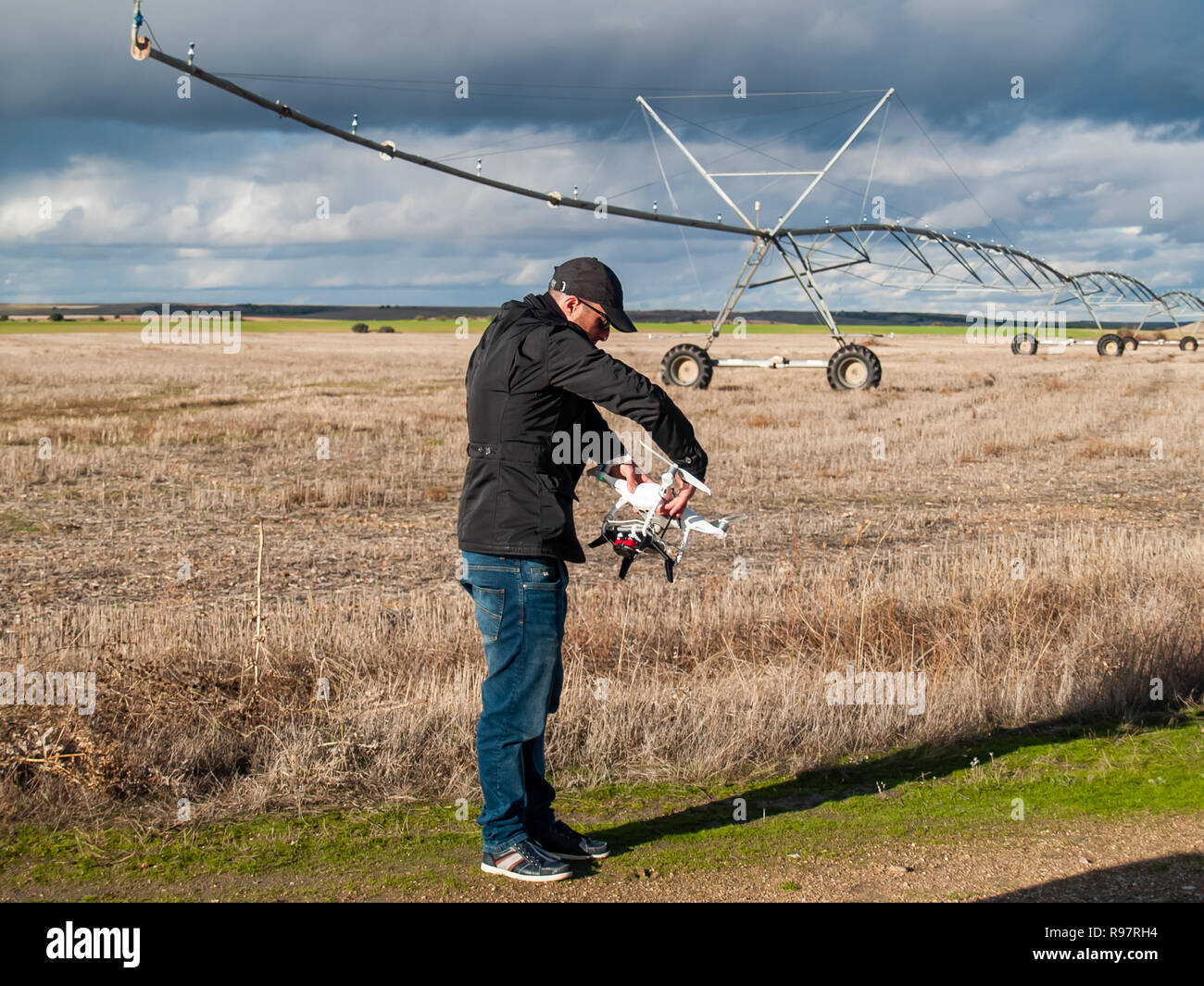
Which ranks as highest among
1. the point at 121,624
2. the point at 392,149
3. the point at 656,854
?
the point at 392,149

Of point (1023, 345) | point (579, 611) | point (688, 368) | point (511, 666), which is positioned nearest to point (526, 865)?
point (511, 666)

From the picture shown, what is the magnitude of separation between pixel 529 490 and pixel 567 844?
137cm

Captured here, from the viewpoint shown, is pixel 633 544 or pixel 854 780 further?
pixel 854 780

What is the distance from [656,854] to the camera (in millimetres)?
4266

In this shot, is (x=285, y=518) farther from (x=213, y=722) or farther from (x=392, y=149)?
(x=213, y=722)

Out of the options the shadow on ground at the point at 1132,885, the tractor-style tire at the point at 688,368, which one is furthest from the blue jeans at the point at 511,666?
the tractor-style tire at the point at 688,368

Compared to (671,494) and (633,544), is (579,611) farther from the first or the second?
(671,494)

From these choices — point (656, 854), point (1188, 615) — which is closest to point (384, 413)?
point (1188, 615)

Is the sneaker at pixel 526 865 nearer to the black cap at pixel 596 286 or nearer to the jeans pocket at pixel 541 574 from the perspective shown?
the jeans pocket at pixel 541 574

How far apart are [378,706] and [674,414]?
2512mm

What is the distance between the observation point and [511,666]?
4.01m

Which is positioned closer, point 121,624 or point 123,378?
point 121,624

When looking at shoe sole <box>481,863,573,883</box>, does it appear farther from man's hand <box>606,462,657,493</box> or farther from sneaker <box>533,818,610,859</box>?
man's hand <box>606,462,657,493</box>
